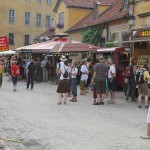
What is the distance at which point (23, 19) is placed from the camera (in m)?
62.6

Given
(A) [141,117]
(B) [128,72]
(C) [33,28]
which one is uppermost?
(C) [33,28]

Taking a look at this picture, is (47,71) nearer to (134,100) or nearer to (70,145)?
(134,100)

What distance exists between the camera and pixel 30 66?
2245 centimetres

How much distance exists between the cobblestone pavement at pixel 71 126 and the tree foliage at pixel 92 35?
14481 mm

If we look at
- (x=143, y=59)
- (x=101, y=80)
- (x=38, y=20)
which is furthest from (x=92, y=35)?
(x=38, y=20)

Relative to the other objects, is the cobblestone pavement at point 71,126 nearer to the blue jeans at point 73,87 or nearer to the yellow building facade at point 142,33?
the blue jeans at point 73,87

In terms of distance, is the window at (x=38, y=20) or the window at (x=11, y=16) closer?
the window at (x=11, y=16)

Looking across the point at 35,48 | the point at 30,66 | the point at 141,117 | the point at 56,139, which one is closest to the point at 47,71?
the point at 35,48

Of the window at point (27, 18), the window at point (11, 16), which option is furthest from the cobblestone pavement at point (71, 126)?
the window at point (27, 18)

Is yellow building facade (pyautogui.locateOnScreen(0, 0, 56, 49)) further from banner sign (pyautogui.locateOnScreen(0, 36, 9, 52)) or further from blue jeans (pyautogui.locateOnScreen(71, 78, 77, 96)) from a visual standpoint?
banner sign (pyautogui.locateOnScreen(0, 36, 9, 52))

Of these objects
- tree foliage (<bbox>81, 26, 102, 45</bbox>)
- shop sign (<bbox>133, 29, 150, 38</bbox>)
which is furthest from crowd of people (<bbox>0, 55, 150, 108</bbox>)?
tree foliage (<bbox>81, 26, 102, 45</bbox>)

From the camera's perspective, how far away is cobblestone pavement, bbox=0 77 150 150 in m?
8.58

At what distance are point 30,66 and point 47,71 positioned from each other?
6.35 m

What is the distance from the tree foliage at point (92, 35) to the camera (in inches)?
1194
